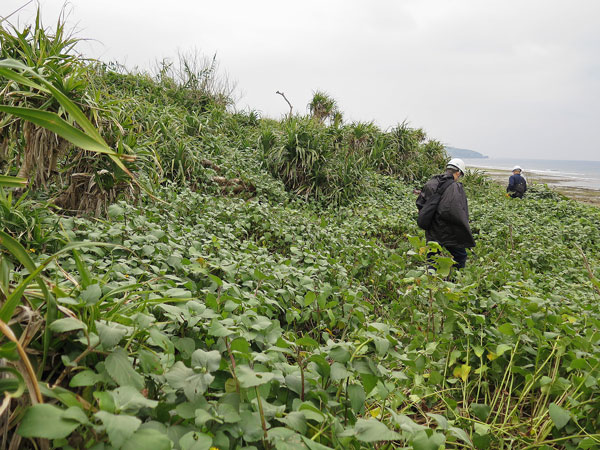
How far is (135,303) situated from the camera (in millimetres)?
1308

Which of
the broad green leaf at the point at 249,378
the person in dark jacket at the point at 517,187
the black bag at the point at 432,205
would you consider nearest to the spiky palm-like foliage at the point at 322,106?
the person in dark jacket at the point at 517,187

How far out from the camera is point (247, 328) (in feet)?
4.99

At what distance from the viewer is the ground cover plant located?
36.7 inches

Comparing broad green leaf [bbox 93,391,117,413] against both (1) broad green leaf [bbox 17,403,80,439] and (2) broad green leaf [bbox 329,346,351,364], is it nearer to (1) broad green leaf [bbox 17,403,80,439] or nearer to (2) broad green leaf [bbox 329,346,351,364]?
(1) broad green leaf [bbox 17,403,80,439]

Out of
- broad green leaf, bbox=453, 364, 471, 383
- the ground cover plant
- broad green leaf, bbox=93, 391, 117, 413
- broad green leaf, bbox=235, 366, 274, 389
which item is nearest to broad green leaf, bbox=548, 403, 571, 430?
the ground cover plant

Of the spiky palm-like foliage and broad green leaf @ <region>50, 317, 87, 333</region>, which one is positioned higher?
the spiky palm-like foliage

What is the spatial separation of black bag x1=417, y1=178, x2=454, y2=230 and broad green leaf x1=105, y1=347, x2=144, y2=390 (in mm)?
4252

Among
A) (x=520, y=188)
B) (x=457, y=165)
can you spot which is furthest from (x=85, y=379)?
(x=520, y=188)

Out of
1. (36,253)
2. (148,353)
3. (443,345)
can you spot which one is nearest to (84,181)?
(36,253)

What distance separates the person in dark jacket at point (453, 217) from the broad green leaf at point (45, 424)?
4.44 metres

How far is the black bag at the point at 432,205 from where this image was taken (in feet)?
15.0

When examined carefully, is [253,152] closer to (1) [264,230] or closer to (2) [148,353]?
(1) [264,230]

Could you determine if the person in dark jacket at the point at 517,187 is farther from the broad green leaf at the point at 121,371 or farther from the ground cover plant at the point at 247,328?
the broad green leaf at the point at 121,371

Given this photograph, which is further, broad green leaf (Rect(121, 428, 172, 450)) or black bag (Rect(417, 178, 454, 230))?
black bag (Rect(417, 178, 454, 230))
